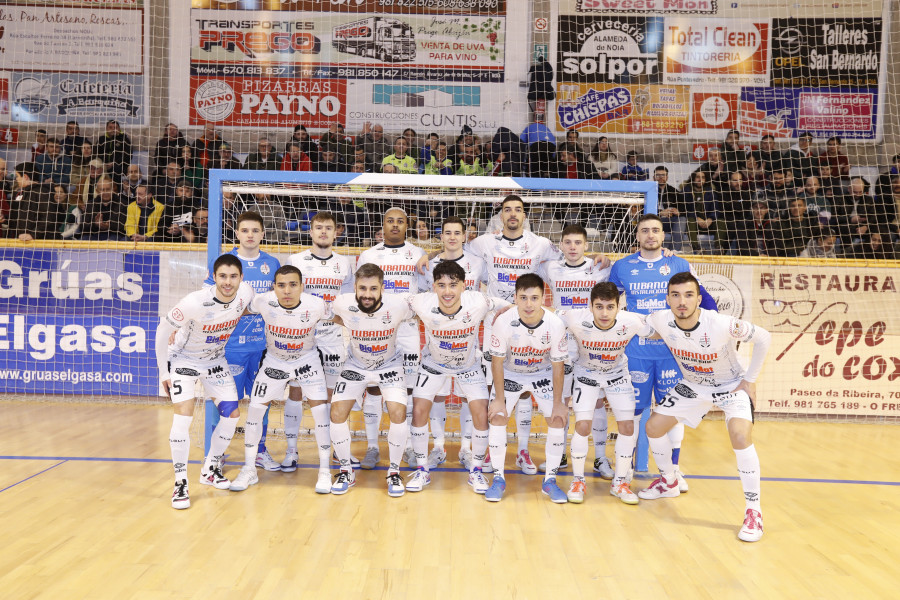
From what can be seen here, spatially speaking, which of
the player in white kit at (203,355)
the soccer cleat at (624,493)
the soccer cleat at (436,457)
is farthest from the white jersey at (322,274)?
the soccer cleat at (624,493)

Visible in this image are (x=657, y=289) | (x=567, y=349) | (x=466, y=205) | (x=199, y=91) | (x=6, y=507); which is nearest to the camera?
(x=6, y=507)

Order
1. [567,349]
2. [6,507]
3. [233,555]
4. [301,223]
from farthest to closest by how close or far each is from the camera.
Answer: [301,223]
[567,349]
[6,507]
[233,555]

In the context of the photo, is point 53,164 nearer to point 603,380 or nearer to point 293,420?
point 293,420

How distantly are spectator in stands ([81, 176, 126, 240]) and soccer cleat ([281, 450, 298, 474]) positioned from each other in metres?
4.24

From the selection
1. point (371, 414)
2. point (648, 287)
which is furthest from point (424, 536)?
point (648, 287)

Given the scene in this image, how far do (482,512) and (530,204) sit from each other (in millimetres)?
3723

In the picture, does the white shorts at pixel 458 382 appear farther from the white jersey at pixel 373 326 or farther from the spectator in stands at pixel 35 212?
the spectator in stands at pixel 35 212

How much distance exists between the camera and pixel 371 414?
20.0 feet

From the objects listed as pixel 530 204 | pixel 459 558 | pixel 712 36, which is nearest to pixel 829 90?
pixel 712 36

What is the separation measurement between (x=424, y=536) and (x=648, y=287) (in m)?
2.78

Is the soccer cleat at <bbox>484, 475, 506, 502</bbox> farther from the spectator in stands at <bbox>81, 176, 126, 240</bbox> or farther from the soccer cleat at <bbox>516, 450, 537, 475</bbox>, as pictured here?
the spectator in stands at <bbox>81, 176, 126, 240</bbox>

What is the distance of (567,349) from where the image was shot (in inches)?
210

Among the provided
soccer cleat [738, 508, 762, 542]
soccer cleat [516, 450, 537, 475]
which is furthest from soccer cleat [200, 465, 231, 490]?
soccer cleat [738, 508, 762, 542]

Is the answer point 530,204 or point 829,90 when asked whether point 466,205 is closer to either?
point 530,204
